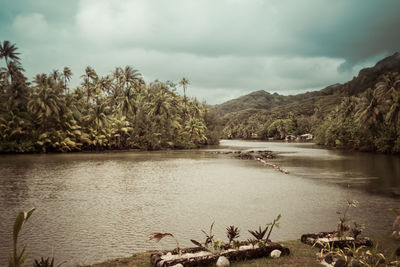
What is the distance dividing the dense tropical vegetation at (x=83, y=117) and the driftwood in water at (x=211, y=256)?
46.9 m

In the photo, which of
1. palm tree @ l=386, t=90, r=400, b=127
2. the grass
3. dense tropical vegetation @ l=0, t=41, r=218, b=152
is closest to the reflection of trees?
the grass

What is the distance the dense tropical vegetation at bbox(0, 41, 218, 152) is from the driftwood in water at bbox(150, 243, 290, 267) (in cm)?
4694

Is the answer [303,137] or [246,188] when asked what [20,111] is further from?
[303,137]

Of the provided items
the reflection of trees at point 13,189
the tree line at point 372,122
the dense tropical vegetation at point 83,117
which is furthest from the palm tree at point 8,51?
the tree line at point 372,122

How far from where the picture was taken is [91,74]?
65125 millimetres

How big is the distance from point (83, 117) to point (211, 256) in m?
52.4

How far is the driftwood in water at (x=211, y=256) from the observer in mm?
→ 5477

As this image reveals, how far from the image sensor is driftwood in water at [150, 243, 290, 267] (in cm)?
548

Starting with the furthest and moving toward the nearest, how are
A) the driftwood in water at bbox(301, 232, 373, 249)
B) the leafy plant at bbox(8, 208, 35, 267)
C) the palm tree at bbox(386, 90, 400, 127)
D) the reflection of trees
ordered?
the palm tree at bbox(386, 90, 400, 127) < the reflection of trees < the driftwood in water at bbox(301, 232, 373, 249) < the leafy plant at bbox(8, 208, 35, 267)

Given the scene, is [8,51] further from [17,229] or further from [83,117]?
[17,229]

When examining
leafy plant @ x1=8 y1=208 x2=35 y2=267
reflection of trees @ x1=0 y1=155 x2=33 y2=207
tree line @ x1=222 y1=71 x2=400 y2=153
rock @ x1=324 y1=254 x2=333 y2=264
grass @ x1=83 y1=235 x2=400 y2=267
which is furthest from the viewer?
tree line @ x1=222 y1=71 x2=400 y2=153

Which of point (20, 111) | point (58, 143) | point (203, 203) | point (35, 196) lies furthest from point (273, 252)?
point (20, 111)

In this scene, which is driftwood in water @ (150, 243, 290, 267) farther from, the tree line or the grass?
the tree line

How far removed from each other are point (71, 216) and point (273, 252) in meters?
8.37
